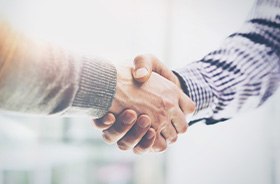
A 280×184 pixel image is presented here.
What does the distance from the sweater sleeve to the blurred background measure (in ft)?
0.33

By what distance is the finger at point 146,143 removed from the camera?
1.64m

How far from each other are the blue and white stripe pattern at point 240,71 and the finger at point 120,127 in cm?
29

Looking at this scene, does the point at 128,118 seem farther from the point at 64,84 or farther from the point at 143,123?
the point at 64,84

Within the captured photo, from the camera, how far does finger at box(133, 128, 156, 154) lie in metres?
1.64

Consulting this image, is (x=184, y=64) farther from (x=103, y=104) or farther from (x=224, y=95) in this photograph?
(x=103, y=104)

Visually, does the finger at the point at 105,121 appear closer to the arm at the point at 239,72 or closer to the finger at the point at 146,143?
the finger at the point at 146,143

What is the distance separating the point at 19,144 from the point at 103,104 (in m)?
0.34

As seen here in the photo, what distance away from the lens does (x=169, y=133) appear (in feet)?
5.55

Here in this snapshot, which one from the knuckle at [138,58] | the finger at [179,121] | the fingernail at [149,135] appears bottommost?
the fingernail at [149,135]

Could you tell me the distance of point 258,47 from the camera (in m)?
1.81

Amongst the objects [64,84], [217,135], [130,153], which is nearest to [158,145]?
[130,153]

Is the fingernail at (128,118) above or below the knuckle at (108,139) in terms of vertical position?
above

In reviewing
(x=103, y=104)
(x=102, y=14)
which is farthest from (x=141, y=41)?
(x=103, y=104)

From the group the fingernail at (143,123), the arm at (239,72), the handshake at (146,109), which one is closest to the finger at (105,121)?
the handshake at (146,109)
